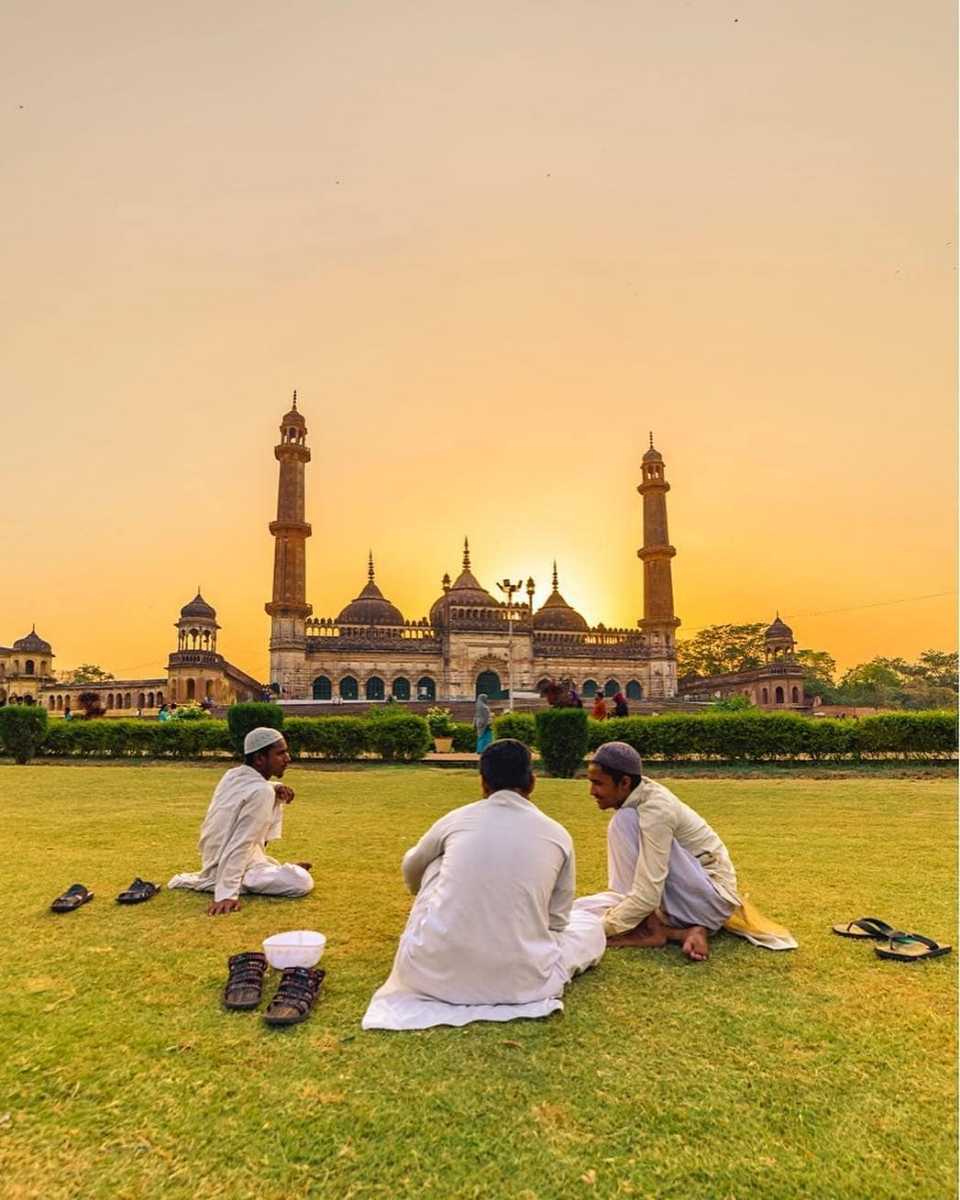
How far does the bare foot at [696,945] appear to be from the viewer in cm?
398

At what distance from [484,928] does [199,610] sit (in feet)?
124

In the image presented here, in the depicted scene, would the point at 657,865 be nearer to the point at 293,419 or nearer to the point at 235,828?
the point at 235,828

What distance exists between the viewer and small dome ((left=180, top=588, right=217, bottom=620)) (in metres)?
38.1

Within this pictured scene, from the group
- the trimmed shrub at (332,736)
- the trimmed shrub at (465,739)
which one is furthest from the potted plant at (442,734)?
the trimmed shrub at (332,736)

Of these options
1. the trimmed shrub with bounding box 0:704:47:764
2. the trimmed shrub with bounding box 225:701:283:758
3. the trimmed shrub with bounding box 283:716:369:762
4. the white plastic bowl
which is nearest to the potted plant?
the trimmed shrub with bounding box 283:716:369:762

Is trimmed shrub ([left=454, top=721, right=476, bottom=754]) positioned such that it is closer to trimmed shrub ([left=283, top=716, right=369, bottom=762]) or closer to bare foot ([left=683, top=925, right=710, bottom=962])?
trimmed shrub ([left=283, top=716, right=369, bottom=762])

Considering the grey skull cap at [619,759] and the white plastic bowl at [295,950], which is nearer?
the white plastic bowl at [295,950]

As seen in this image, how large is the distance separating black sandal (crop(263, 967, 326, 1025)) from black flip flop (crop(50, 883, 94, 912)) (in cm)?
213

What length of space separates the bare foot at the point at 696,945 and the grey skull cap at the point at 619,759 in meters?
0.86

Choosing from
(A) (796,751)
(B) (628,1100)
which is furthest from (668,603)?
(B) (628,1100)

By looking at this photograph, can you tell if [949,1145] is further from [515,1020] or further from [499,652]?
[499,652]

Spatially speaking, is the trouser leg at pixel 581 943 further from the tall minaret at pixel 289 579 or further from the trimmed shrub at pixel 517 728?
the tall minaret at pixel 289 579

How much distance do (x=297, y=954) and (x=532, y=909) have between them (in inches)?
45.6

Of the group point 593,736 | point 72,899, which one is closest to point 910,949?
point 72,899
